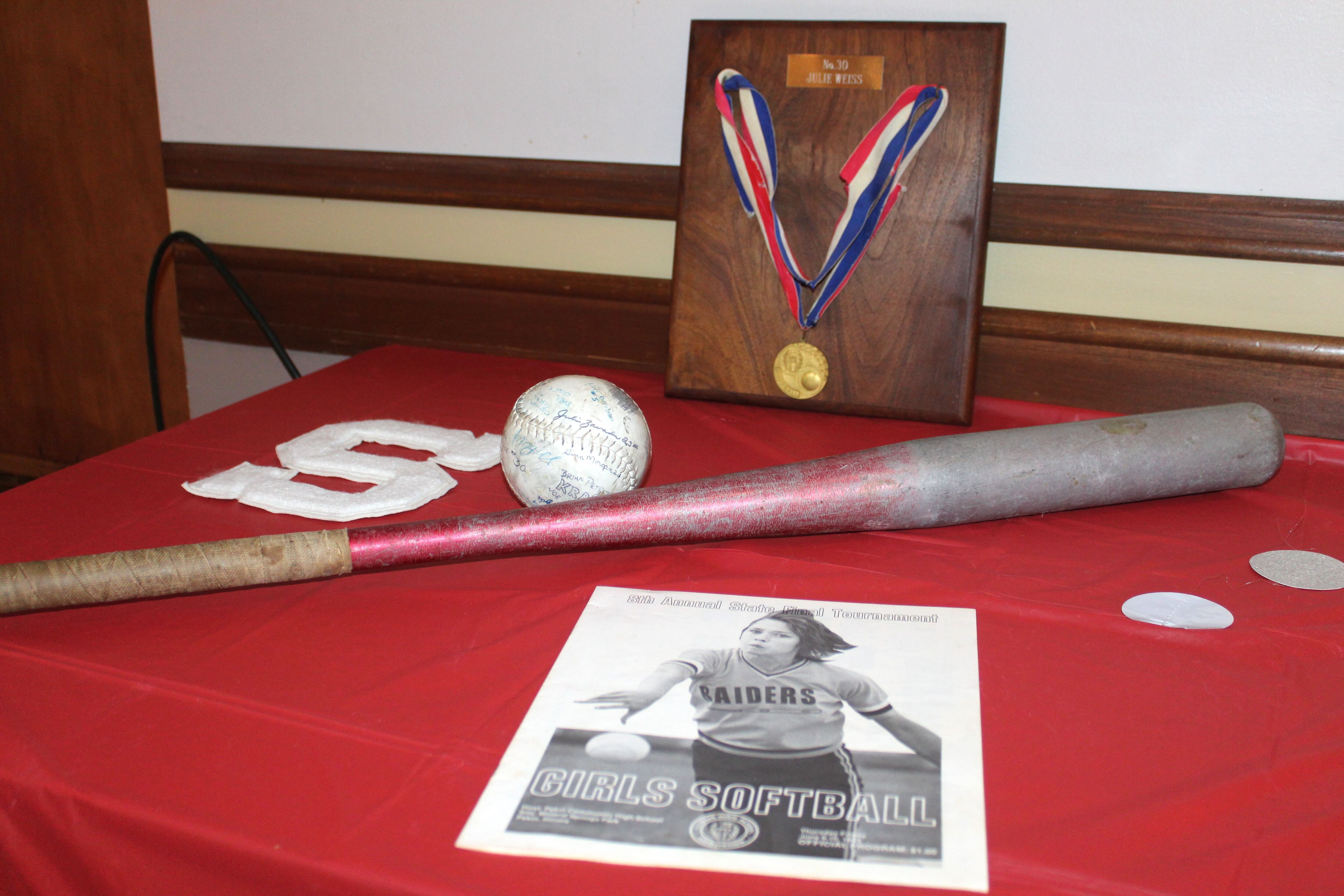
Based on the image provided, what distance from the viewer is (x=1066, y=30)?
1.40 meters

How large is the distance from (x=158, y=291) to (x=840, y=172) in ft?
4.79

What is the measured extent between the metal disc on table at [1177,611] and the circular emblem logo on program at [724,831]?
0.46 meters

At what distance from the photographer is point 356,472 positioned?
46.6 inches

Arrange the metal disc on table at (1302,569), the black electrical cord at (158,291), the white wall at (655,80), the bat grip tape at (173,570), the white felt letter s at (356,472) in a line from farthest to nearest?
the black electrical cord at (158,291), the white wall at (655,80), the white felt letter s at (356,472), the metal disc on table at (1302,569), the bat grip tape at (173,570)

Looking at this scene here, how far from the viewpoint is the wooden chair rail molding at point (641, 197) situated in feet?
4.50

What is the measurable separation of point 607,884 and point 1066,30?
1330mm

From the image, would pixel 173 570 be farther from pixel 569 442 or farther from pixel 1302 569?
pixel 1302 569

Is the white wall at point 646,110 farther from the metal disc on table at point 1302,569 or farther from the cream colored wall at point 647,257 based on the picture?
the metal disc on table at point 1302,569

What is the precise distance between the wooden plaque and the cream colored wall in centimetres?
18

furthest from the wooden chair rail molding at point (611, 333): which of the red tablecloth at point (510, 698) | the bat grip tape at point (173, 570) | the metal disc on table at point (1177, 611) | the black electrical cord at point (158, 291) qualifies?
the bat grip tape at point (173, 570)

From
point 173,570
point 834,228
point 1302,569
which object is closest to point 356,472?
point 173,570

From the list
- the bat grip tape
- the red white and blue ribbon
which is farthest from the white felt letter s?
the red white and blue ribbon

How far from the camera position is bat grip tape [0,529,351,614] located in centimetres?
84

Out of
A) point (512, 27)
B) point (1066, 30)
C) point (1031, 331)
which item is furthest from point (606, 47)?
point (1031, 331)
